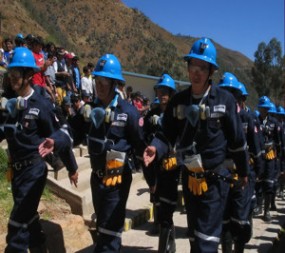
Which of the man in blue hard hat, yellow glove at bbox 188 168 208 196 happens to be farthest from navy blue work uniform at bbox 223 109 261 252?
yellow glove at bbox 188 168 208 196

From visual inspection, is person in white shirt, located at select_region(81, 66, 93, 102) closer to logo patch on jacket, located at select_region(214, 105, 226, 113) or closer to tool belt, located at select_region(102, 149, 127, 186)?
tool belt, located at select_region(102, 149, 127, 186)

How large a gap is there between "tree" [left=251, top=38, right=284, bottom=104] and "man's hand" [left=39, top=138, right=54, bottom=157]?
173 feet

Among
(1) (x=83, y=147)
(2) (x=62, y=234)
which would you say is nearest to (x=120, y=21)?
(1) (x=83, y=147)

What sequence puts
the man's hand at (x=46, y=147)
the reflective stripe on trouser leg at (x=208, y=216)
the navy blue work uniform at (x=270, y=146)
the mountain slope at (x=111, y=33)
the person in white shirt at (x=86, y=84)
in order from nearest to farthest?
the reflective stripe on trouser leg at (x=208, y=216) → the man's hand at (x=46, y=147) → the navy blue work uniform at (x=270, y=146) → the person in white shirt at (x=86, y=84) → the mountain slope at (x=111, y=33)

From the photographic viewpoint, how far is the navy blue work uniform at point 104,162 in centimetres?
450

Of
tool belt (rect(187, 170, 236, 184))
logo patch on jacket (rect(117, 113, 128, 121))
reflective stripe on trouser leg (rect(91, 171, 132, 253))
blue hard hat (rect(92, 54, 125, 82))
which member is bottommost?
reflective stripe on trouser leg (rect(91, 171, 132, 253))

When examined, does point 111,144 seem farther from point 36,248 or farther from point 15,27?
point 15,27

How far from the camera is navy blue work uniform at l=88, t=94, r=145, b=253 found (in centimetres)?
450

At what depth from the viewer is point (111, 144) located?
4.55 meters

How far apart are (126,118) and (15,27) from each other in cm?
2813

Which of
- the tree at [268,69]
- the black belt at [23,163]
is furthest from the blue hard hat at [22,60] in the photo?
the tree at [268,69]

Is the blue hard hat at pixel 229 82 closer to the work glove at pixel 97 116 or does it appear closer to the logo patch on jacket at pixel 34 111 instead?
the work glove at pixel 97 116

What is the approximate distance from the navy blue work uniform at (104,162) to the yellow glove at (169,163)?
53.7 inches

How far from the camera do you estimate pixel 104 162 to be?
459 centimetres
